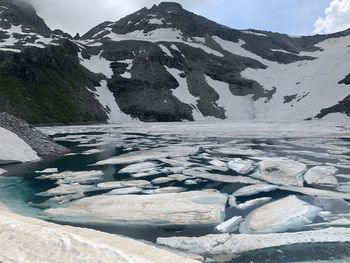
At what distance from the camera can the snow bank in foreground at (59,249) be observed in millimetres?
7531

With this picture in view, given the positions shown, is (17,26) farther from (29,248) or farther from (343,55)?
(29,248)

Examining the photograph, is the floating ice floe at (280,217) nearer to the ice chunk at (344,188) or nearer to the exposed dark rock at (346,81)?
the ice chunk at (344,188)

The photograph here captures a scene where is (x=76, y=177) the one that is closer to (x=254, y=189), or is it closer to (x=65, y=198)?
(x=65, y=198)

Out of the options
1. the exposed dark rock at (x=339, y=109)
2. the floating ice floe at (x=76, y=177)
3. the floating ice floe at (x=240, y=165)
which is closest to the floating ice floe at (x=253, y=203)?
the floating ice floe at (x=240, y=165)

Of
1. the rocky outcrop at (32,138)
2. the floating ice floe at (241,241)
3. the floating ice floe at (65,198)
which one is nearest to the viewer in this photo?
the floating ice floe at (241,241)

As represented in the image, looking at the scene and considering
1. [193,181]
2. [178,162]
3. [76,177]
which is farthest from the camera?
[178,162]

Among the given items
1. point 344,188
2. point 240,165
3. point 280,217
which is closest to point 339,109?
point 240,165

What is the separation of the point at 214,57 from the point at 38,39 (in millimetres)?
65192

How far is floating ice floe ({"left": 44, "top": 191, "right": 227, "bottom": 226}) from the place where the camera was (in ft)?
47.1

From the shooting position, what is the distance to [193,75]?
13375 centimetres

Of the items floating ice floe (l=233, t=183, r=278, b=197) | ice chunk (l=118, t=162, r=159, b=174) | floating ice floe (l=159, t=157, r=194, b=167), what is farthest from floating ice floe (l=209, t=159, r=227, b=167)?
floating ice floe (l=233, t=183, r=278, b=197)

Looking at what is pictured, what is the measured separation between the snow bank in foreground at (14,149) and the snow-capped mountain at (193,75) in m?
58.6

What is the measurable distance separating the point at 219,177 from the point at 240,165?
456cm

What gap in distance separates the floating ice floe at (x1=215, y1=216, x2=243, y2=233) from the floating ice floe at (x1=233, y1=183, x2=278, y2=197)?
4414 millimetres
